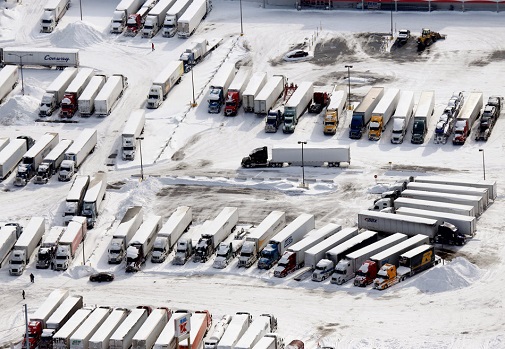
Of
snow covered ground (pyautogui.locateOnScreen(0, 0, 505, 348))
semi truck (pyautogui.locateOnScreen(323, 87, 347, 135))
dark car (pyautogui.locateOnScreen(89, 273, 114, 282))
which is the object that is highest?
semi truck (pyautogui.locateOnScreen(323, 87, 347, 135))

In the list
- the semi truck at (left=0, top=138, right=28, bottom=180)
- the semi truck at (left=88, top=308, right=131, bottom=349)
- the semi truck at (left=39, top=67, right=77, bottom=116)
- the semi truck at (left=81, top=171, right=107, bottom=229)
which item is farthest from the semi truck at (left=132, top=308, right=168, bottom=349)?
the semi truck at (left=39, top=67, right=77, bottom=116)

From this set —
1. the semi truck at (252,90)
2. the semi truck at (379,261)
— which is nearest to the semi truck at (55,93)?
the semi truck at (252,90)

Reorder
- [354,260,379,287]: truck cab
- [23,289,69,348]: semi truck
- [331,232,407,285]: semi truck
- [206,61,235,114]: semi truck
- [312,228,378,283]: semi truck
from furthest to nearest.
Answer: [206,61,235,114]: semi truck < [312,228,378,283]: semi truck < [331,232,407,285]: semi truck < [354,260,379,287]: truck cab < [23,289,69,348]: semi truck

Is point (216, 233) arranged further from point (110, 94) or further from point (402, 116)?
point (110, 94)

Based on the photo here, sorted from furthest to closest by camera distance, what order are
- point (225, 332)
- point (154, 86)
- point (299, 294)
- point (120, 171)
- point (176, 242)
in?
point (154, 86) → point (120, 171) → point (176, 242) → point (299, 294) → point (225, 332)

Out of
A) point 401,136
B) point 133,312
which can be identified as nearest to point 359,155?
point 401,136

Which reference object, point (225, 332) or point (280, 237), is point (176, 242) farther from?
point (225, 332)

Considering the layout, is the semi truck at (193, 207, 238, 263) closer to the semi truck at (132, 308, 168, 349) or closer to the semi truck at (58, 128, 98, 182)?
the semi truck at (132, 308, 168, 349)
